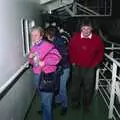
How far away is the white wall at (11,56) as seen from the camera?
Result: 3.15 meters

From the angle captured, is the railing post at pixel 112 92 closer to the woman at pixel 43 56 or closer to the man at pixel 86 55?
the man at pixel 86 55

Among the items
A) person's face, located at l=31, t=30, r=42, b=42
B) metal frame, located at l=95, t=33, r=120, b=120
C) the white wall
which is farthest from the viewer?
metal frame, located at l=95, t=33, r=120, b=120

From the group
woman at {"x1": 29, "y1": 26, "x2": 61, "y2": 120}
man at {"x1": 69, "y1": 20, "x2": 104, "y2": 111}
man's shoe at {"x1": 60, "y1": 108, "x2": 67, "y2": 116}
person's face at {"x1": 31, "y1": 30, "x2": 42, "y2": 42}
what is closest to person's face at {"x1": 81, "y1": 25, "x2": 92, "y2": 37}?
man at {"x1": 69, "y1": 20, "x2": 104, "y2": 111}

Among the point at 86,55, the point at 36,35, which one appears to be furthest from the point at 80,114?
the point at 36,35

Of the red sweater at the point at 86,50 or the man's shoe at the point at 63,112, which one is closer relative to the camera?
the red sweater at the point at 86,50

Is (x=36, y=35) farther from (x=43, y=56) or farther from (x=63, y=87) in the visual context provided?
(x=63, y=87)

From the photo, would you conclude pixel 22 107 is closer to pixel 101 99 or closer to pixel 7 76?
pixel 7 76

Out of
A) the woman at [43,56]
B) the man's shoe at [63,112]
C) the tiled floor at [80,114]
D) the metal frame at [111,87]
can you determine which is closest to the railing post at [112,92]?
the metal frame at [111,87]

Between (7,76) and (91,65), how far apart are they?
6.62 ft

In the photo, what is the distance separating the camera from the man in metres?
4.74

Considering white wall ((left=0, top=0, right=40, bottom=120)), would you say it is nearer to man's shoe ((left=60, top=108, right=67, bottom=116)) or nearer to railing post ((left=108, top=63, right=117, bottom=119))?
man's shoe ((left=60, top=108, right=67, bottom=116))

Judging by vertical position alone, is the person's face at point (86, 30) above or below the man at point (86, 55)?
above

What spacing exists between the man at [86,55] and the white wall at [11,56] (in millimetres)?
1001

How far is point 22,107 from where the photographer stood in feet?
14.5
